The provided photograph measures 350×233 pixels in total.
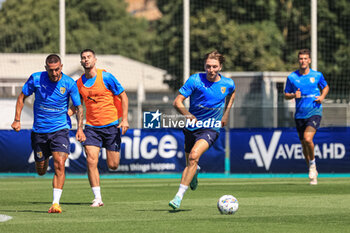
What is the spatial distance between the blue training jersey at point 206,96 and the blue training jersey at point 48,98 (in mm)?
1626

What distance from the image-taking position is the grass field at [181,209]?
8.44 metres

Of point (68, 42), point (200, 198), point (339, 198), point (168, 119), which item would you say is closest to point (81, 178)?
point (168, 119)

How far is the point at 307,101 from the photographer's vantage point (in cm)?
1562

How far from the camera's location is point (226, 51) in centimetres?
4031

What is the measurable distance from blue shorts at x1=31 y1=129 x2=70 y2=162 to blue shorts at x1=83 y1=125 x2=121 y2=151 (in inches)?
27.8

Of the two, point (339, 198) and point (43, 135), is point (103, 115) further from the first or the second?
point (339, 198)

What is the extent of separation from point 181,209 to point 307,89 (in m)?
6.14

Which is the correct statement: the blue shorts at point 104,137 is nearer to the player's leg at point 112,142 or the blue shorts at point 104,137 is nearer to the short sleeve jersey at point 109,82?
the player's leg at point 112,142

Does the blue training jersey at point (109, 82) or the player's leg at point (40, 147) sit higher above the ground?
the blue training jersey at point (109, 82)

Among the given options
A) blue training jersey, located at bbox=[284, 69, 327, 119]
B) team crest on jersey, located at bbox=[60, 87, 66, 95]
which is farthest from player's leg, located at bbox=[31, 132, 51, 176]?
blue training jersey, located at bbox=[284, 69, 327, 119]

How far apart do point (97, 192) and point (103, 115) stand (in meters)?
1.16

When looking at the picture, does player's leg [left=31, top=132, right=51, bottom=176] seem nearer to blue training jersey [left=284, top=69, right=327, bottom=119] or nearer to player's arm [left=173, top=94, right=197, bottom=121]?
player's arm [left=173, top=94, right=197, bottom=121]

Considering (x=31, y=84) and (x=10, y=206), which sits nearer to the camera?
(x=31, y=84)

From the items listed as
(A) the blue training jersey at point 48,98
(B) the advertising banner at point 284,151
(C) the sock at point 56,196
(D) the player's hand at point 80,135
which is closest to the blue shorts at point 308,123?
(B) the advertising banner at point 284,151
